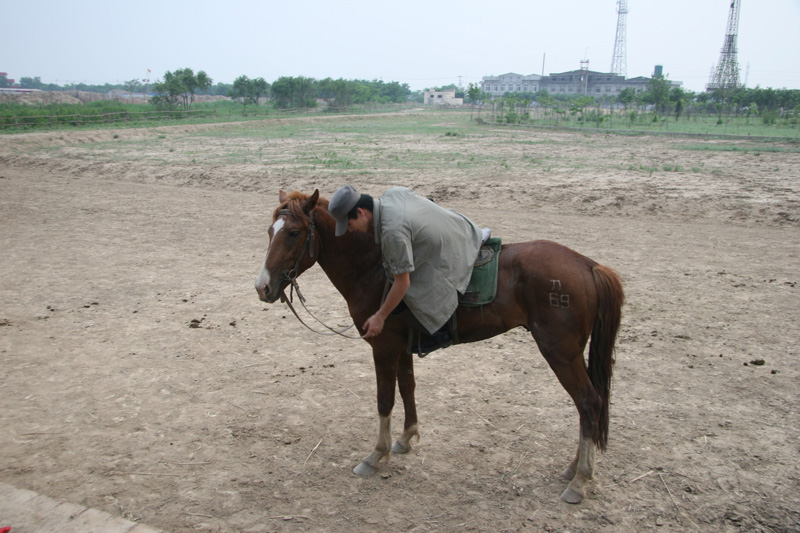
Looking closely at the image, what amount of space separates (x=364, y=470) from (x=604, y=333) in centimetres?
191

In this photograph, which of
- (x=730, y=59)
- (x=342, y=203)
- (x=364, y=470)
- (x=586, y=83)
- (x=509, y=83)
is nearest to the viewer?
(x=342, y=203)

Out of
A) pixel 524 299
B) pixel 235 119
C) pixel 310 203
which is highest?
pixel 235 119

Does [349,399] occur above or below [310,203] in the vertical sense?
below

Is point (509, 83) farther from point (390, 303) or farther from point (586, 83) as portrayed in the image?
point (390, 303)

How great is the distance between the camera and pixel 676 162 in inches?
775

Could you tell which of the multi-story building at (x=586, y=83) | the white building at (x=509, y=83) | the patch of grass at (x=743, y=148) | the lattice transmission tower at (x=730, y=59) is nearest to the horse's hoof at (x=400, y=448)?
the patch of grass at (x=743, y=148)

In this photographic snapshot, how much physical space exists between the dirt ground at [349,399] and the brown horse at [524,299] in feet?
1.55

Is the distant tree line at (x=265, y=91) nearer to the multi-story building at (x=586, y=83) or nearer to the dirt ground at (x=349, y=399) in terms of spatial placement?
the multi-story building at (x=586, y=83)

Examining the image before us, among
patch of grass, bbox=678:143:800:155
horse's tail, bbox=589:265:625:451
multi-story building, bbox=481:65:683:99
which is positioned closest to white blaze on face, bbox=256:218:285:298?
horse's tail, bbox=589:265:625:451

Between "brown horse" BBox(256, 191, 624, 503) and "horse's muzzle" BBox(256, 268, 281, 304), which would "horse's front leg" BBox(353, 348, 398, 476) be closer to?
"brown horse" BBox(256, 191, 624, 503)

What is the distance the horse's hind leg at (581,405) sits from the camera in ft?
11.9

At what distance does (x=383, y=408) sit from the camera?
13.3 ft

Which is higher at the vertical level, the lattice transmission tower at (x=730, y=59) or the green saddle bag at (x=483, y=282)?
the lattice transmission tower at (x=730, y=59)

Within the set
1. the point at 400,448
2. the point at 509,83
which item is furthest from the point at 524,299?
the point at 509,83
